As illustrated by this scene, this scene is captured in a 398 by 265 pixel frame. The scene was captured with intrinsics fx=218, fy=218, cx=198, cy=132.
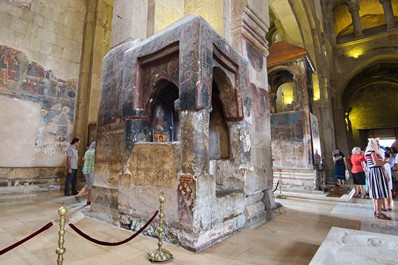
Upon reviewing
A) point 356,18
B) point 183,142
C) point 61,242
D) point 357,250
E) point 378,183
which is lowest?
point 357,250

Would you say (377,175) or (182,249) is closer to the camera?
(182,249)

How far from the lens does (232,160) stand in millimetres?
4035

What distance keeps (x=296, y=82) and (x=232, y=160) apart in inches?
242

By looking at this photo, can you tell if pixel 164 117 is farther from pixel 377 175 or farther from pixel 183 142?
pixel 377 175

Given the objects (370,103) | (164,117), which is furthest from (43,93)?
(370,103)

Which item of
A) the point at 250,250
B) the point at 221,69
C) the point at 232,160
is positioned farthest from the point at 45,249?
the point at 221,69

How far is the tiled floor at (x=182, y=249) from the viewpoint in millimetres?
2352

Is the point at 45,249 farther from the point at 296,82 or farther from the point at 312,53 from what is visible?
the point at 312,53

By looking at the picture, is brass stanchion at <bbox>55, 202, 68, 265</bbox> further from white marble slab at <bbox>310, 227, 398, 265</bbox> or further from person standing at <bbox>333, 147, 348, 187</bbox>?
person standing at <bbox>333, 147, 348, 187</bbox>

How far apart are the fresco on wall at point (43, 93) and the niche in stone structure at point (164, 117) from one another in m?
4.88

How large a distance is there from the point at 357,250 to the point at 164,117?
12.8ft

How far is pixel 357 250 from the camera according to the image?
1.94m

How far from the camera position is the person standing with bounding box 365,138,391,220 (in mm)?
4168

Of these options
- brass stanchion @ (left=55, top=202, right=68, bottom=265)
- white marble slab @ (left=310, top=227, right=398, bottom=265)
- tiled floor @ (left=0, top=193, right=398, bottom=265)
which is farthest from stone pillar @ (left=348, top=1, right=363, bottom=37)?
brass stanchion @ (left=55, top=202, right=68, bottom=265)
